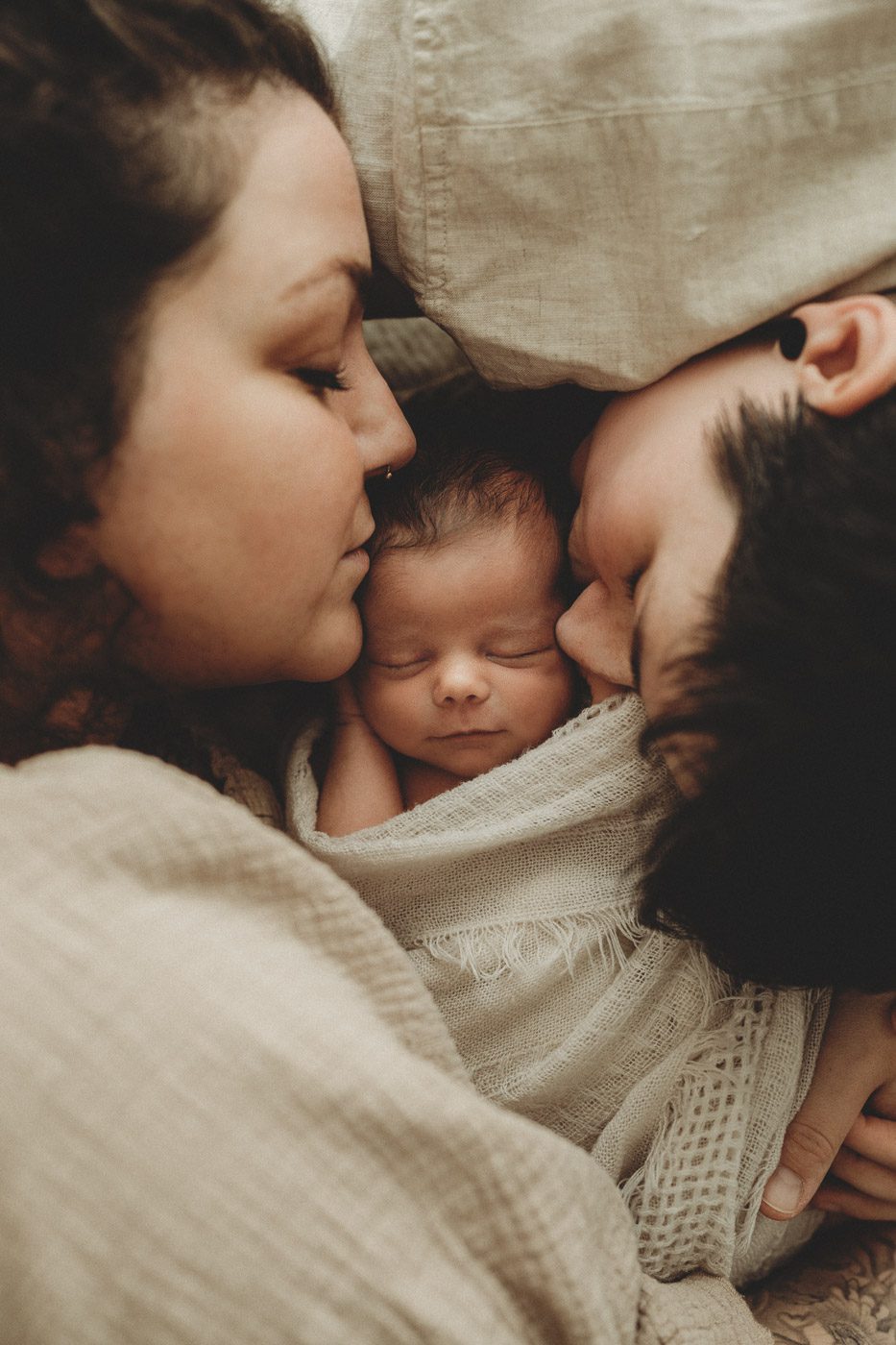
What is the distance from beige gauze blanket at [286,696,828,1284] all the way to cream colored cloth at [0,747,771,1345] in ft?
0.76

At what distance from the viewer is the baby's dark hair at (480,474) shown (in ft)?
3.87

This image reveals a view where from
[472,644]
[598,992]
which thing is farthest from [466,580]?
[598,992]

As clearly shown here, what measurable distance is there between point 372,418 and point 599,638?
1.02 feet

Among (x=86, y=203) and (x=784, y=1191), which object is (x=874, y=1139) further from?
(x=86, y=203)

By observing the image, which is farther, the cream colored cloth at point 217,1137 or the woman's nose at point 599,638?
the woman's nose at point 599,638

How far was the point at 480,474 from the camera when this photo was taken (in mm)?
1204

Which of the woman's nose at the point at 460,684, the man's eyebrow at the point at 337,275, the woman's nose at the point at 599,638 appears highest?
the man's eyebrow at the point at 337,275

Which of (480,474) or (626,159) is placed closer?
(626,159)

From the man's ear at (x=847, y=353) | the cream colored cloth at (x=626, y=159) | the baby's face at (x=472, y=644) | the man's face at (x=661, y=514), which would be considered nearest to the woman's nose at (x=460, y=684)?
the baby's face at (x=472, y=644)

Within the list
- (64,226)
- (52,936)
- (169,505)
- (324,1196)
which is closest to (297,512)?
(169,505)

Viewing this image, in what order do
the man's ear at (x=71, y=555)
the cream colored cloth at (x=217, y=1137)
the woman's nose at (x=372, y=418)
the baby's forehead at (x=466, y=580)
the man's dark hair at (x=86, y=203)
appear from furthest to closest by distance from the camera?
the baby's forehead at (x=466, y=580), the woman's nose at (x=372, y=418), the man's ear at (x=71, y=555), the man's dark hair at (x=86, y=203), the cream colored cloth at (x=217, y=1137)

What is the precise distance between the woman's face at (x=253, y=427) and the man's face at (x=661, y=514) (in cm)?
24

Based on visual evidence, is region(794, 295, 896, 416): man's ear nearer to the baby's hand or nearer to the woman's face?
the woman's face

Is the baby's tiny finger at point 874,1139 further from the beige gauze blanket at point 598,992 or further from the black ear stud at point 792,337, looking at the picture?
the black ear stud at point 792,337
